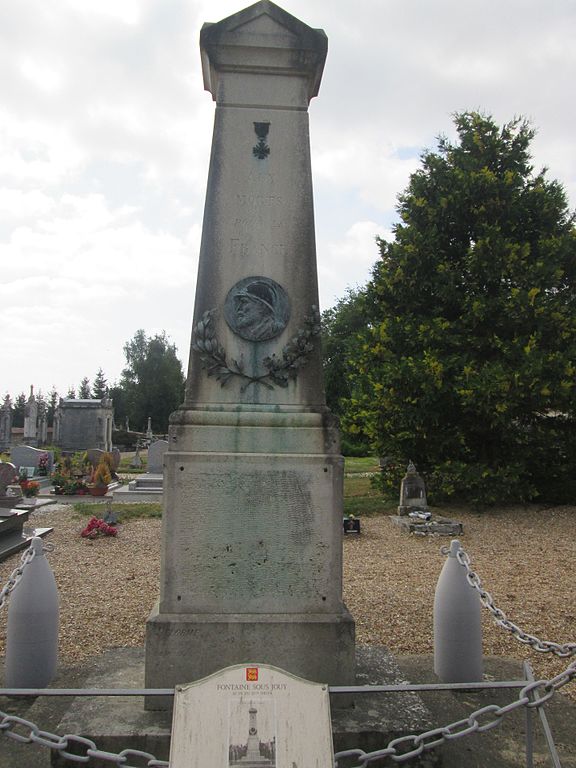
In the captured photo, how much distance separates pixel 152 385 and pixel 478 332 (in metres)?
49.5

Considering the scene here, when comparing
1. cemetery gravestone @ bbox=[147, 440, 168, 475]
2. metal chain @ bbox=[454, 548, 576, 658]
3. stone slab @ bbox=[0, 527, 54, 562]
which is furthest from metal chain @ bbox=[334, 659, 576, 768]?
cemetery gravestone @ bbox=[147, 440, 168, 475]

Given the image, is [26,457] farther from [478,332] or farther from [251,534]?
[251,534]

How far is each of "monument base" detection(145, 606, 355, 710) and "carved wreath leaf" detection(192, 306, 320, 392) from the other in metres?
1.41

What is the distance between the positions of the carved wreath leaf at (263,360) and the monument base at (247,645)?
4.62 feet

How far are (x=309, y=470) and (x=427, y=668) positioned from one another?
2143 mm

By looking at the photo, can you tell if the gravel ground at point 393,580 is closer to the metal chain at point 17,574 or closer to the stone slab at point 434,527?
the stone slab at point 434,527

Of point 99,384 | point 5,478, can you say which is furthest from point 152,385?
point 5,478

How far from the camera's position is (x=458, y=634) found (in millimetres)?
4316

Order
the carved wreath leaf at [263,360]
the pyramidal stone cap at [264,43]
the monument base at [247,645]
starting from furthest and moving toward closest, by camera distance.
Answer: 1. the pyramidal stone cap at [264,43]
2. the carved wreath leaf at [263,360]
3. the monument base at [247,645]

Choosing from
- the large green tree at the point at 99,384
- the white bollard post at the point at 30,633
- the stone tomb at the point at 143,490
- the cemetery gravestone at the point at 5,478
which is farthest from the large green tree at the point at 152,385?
the white bollard post at the point at 30,633

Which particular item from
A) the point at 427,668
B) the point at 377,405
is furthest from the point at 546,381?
the point at 427,668

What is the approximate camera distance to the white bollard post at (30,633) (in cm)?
409

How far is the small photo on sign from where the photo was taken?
2222mm

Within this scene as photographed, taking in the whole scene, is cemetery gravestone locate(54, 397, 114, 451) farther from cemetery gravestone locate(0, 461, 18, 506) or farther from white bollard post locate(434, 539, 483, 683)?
white bollard post locate(434, 539, 483, 683)
